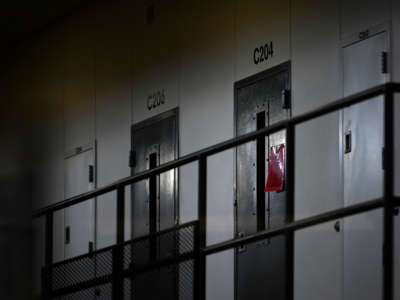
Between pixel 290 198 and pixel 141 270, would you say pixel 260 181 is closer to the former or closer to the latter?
pixel 141 270

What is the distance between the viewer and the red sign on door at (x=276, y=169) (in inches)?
223

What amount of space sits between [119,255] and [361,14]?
1918 millimetres

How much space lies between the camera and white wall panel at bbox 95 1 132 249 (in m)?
7.87

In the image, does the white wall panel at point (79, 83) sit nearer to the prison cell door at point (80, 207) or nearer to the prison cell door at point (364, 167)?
the prison cell door at point (80, 207)

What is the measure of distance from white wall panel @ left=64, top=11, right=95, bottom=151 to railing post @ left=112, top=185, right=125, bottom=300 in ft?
12.9

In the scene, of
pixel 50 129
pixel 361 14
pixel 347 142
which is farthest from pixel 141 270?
pixel 50 129

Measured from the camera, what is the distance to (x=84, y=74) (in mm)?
8656

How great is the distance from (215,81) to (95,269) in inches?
86.5

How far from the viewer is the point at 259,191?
5.91 m

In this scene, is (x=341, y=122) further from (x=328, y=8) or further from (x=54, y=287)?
(x=54, y=287)

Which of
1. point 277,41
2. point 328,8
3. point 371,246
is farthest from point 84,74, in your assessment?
point 371,246

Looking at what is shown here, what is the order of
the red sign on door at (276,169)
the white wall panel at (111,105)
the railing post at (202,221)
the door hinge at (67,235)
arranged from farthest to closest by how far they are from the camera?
the door hinge at (67,235), the white wall panel at (111,105), the red sign on door at (276,169), the railing post at (202,221)

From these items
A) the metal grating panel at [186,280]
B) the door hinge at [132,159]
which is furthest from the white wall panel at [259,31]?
the metal grating panel at [186,280]

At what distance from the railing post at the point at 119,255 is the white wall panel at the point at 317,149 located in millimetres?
1311
